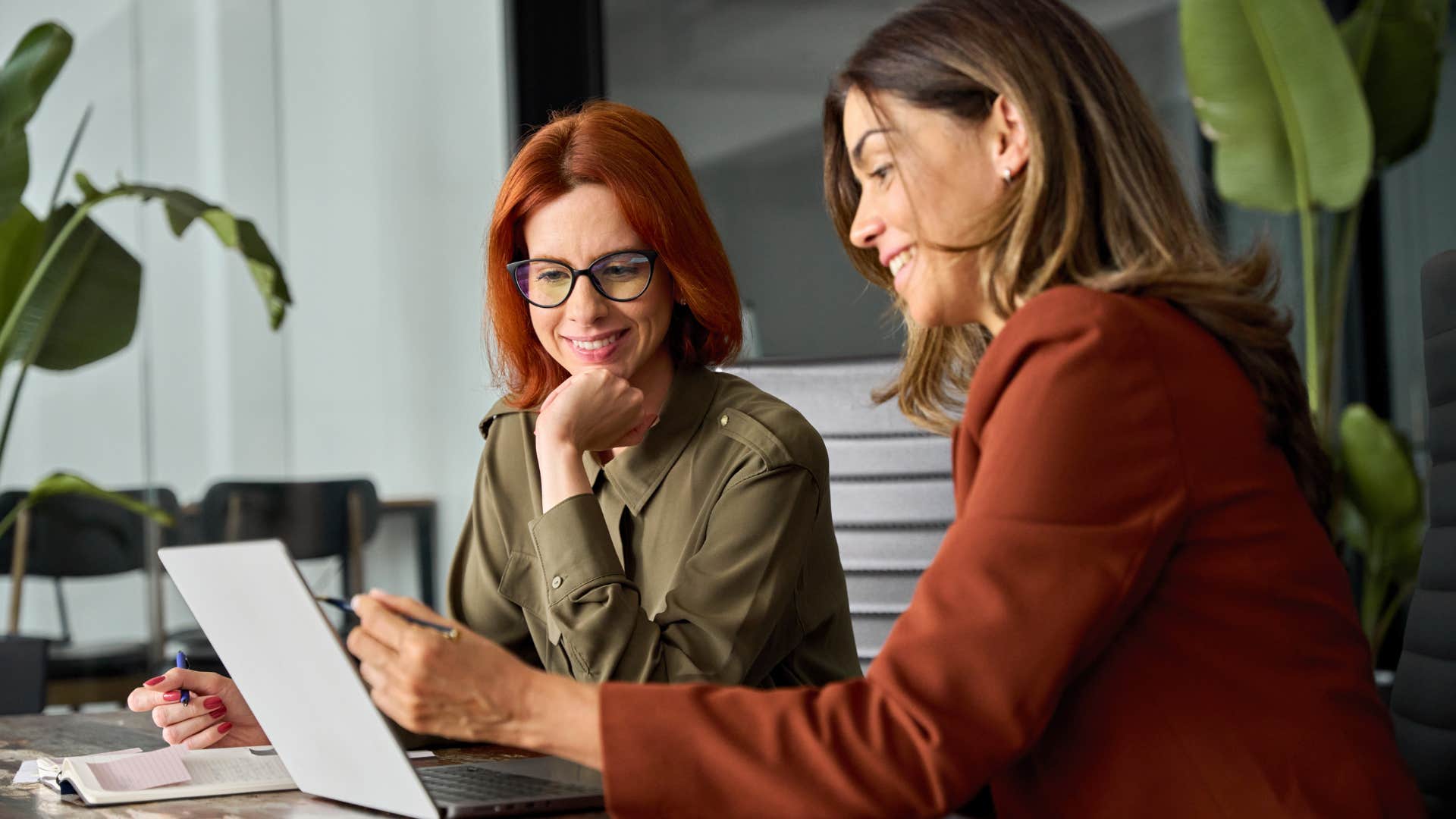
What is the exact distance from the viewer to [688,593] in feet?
4.21

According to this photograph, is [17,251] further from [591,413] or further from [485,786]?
[485,786]

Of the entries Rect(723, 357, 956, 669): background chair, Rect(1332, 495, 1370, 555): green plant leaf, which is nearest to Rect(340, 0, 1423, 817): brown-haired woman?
Rect(723, 357, 956, 669): background chair

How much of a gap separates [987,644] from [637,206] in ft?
2.53

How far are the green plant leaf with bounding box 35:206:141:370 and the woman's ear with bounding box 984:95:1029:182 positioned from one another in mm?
2791

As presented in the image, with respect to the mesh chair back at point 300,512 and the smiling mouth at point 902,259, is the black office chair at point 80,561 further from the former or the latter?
the smiling mouth at point 902,259

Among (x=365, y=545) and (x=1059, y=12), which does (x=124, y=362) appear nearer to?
(x=365, y=545)

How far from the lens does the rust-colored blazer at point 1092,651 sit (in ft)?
2.58

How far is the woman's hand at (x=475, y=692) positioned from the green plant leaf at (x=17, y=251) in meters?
2.67

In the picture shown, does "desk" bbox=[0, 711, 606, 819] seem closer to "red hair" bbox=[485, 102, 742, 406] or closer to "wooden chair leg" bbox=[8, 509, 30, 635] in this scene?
"red hair" bbox=[485, 102, 742, 406]

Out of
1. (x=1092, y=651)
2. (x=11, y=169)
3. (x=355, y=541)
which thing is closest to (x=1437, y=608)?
(x=1092, y=651)

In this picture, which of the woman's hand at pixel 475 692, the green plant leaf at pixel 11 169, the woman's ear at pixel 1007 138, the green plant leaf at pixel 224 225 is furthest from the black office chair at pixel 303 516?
the woman's ear at pixel 1007 138

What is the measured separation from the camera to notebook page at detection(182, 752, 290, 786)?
42.2 inches

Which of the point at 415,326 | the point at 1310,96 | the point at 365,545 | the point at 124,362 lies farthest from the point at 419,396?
the point at 1310,96

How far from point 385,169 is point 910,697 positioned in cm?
391
